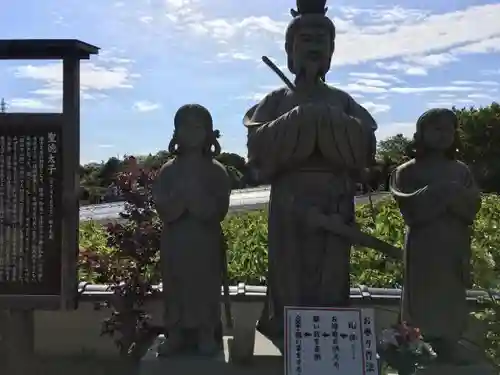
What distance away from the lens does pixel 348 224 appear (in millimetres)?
4242

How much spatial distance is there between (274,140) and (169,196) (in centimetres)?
79

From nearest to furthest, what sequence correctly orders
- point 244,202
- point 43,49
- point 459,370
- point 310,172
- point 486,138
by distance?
1. point 459,370
2. point 310,172
3. point 43,49
4. point 244,202
5. point 486,138

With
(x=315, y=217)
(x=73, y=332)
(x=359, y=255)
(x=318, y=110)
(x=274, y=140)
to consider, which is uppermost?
(x=318, y=110)

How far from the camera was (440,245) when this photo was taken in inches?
161

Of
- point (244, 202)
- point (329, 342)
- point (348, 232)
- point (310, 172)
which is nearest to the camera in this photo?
point (329, 342)

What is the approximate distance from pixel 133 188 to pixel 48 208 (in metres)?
1.44

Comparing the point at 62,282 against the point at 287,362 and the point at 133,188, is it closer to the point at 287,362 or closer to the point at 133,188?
the point at 133,188

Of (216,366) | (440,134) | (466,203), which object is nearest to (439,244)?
(466,203)

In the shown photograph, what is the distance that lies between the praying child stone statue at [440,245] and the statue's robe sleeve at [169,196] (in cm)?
149

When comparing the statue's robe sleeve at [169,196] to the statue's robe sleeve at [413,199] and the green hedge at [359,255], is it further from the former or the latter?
the green hedge at [359,255]

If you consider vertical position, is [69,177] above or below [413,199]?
above

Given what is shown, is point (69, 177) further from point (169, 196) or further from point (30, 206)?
point (169, 196)

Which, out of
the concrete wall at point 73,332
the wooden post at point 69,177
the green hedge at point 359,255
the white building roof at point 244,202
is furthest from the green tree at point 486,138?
the wooden post at point 69,177

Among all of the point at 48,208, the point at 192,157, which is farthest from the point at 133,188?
the point at 192,157
